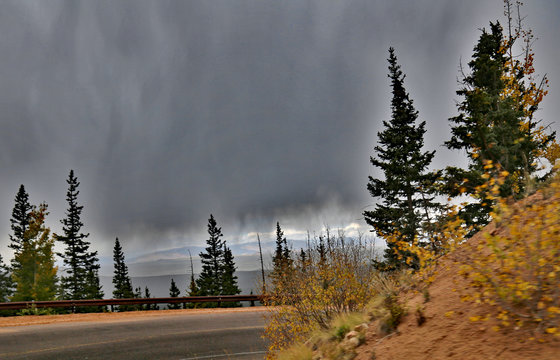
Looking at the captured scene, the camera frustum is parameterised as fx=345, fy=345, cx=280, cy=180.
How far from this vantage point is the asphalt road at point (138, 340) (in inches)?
424

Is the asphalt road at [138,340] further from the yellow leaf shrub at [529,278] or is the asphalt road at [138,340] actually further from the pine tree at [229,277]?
the pine tree at [229,277]

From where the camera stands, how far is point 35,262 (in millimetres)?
37219

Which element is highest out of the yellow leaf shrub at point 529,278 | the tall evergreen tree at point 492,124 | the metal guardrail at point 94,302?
the tall evergreen tree at point 492,124

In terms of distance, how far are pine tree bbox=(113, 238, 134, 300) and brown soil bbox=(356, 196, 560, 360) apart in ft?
191

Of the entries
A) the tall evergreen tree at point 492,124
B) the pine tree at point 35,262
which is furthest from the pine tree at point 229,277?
Result: the tall evergreen tree at point 492,124

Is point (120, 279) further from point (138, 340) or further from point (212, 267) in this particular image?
point (138, 340)

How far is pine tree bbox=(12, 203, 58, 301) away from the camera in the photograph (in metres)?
37.2

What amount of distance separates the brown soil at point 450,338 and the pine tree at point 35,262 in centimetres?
4207

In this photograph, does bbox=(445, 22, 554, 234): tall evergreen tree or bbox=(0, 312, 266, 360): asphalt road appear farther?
bbox=(445, 22, 554, 234): tall evergreen tree

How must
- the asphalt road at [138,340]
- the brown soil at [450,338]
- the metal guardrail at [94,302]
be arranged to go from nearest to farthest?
the brown soil at [450,338]
the asphalt road at [138,340]
the metal guardrail at [94,302]

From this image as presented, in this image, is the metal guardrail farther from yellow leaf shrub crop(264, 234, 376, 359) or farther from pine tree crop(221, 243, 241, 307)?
pine tree crop(221, 243, 241, 307)

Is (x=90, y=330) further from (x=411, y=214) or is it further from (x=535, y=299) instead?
(x=411, y=214)

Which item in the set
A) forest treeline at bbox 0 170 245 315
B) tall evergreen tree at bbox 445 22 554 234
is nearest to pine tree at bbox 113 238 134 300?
forest treeline at bbox 0 170 245 315

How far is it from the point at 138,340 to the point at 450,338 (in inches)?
469
